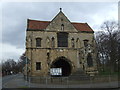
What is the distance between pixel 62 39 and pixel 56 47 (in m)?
2.42

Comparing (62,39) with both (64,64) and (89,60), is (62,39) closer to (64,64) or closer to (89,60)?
(64,64)

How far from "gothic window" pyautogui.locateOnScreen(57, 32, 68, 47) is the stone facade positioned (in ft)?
1.42

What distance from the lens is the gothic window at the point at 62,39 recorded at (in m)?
39.7

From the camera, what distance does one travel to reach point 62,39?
3997 centimetres

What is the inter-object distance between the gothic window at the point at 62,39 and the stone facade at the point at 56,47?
1.42 feet

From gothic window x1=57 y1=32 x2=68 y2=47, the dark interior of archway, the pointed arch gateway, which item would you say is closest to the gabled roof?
gothic window x1=57 y1=32 x2=68 y2=47

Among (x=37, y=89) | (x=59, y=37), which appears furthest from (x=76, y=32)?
(x=37, y=89)

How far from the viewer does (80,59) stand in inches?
1554

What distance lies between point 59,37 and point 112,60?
14497 mm

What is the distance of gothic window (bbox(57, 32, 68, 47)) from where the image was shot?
39.7 metres

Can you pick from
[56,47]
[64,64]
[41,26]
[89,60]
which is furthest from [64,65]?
[41,26]

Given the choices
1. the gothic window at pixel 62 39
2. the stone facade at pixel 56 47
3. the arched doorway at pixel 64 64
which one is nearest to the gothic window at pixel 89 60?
the stone facade at pixel 56 47

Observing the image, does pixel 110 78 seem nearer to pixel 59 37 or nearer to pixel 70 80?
pixel 70 80

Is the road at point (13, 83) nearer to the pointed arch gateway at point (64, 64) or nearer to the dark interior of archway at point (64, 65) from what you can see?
the pointed arch gateway at point (64, 64)
